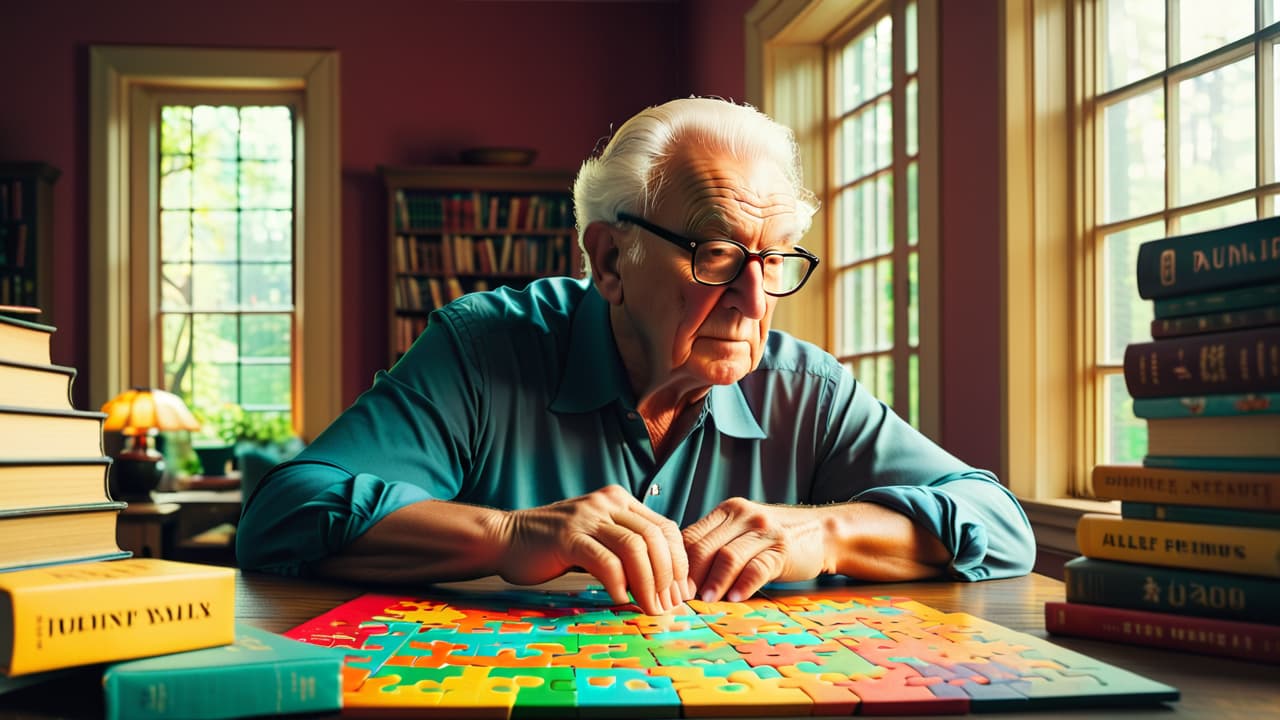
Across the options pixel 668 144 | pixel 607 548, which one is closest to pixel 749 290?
pixel 668 144

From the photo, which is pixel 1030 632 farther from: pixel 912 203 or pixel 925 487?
pixel 912 203

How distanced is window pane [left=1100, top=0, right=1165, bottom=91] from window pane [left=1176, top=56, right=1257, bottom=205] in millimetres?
158

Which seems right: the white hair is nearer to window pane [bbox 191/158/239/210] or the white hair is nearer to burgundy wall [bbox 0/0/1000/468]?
burgundy wall [bbox 0/0/1000/468]

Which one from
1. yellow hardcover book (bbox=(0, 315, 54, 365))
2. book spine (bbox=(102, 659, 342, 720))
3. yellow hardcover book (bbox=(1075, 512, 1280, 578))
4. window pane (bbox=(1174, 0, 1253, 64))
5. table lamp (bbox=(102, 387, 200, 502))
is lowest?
table lamp (bbox=(102, 387, 200, 502))

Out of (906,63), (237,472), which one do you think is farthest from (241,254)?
(906,63)

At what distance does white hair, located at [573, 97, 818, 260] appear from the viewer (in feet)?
5.16

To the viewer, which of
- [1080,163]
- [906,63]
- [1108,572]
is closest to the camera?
[1108,572]

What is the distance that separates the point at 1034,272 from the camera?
2953 millimetres

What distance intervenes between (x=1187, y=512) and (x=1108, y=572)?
9 cm

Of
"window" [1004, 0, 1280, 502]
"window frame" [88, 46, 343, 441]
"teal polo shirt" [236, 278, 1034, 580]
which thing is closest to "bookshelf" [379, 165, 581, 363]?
"window frame" [88, 46, 343, 441]

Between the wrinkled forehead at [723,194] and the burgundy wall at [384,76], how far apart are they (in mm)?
4584

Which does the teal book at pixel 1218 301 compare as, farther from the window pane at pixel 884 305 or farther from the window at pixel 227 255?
the window at pixel 227 255

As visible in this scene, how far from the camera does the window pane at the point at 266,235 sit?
22.5ft

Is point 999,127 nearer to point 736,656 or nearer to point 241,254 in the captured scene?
point 736,656
